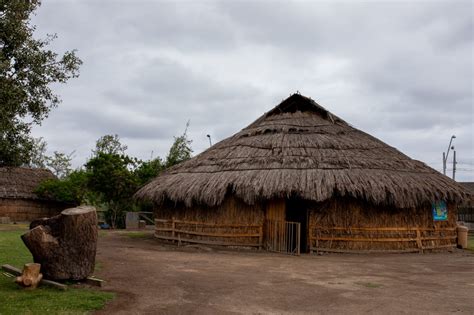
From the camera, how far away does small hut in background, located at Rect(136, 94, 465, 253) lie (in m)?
16.1

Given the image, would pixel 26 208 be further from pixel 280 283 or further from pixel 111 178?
pixel 280 283

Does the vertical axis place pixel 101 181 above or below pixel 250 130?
below

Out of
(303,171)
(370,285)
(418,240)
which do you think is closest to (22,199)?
(303,171)

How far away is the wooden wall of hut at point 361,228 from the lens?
1630cm

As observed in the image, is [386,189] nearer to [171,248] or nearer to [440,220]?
[440,220]

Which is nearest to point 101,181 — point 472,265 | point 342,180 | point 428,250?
point 342,180

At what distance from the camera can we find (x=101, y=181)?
1064 inches

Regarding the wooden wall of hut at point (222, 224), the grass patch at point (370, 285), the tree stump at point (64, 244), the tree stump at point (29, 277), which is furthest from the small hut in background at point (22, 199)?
the grass patch at point (370, 285)

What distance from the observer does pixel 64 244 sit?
8.42 metres

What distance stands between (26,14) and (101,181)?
1896cm

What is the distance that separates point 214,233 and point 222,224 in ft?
1.53

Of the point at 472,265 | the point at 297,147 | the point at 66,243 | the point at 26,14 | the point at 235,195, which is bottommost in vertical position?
the point at 472,265

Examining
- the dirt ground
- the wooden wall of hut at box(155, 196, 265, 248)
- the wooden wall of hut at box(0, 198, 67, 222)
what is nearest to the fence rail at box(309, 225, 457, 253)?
the dirt ground

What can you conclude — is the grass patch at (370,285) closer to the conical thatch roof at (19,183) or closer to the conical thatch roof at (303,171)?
the conical thatch roof at (303,171)
